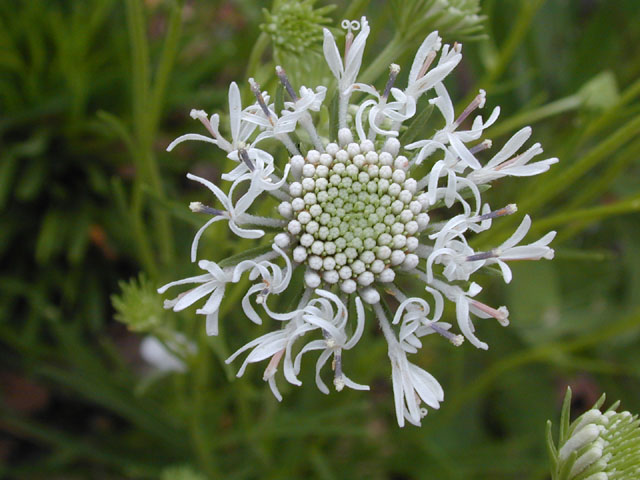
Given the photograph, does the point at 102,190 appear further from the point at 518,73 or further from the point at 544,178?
the point at 518,73

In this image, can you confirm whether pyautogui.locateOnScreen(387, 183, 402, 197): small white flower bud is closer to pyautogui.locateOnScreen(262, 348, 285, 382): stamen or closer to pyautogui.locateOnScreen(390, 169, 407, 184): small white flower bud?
pyautogui.locateOnScreen(390, 169, 407, 184): small white flower bud

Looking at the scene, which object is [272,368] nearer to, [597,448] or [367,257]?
[367,257]

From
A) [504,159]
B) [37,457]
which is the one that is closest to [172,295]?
[37,457]

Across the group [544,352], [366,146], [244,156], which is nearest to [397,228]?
[366,146]

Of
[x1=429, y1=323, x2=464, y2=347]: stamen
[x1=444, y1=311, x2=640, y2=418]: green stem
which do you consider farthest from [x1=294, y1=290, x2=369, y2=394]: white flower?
[x1=444, y1=311, x2=640, y2=418]: green stem

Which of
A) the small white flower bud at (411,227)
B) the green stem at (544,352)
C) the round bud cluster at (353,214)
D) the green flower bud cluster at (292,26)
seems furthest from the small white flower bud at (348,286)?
the green stem at (544,352)

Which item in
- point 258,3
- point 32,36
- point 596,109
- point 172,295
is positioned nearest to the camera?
point 596,109

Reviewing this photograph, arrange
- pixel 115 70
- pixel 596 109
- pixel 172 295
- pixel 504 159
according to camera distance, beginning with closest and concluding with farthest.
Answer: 1. pixel 504 159
2. pixel 596 109
3. pixel 172 295
4. pixel 115 70

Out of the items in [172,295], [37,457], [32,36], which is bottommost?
[37,457]
